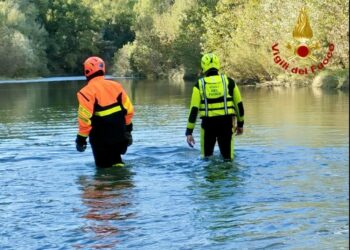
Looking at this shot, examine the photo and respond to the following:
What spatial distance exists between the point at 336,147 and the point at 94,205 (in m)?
5.87

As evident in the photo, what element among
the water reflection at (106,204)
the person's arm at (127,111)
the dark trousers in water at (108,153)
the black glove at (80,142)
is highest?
the person's arm at (127,111)

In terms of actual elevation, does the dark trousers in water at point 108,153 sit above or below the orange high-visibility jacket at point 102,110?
below

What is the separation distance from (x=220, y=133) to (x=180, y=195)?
2.43 metres

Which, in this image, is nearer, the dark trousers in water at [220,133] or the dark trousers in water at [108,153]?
the dark trousers in water at [108,153]

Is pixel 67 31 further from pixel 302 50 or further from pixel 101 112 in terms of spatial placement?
pixel 101 112

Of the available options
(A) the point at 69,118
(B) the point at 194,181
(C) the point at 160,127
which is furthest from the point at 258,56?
(B) the point at 194,181

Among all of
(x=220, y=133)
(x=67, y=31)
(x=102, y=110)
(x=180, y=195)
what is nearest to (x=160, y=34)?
(x=67, y=31)

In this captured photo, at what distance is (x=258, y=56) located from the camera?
5022cm

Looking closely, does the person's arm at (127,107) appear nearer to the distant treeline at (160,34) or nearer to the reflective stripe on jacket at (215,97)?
the reflective stripe on jacket at (215,97)

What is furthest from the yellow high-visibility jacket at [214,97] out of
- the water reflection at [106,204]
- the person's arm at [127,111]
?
the water reflection at [106,204]

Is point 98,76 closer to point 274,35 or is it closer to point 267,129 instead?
point 267,129

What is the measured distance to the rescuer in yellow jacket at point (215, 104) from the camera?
1131 cm

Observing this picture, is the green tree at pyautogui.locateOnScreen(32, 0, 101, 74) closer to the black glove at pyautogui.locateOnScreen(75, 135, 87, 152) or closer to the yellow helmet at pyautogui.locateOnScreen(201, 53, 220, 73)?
the yellow helmet at pyautogui.locateOnScreen(201, 53, 220, 73)

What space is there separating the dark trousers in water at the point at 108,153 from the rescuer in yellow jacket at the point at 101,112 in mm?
15
